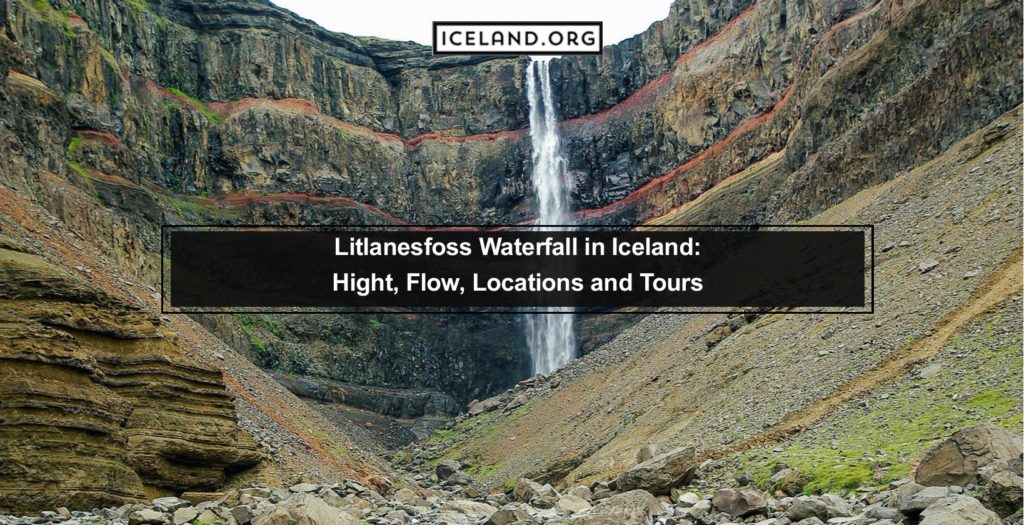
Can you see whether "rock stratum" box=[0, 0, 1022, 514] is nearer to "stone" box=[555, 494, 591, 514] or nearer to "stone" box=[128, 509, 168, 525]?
"stone" box=[128, 509, 168, 525]

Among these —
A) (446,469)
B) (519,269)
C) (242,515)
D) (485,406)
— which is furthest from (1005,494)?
(485,406)

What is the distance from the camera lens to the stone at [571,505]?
753 inches

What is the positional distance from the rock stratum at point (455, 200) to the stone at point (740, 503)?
2.94 metres

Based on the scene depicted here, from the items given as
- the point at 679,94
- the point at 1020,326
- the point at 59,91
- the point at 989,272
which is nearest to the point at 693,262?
the point at 679,94

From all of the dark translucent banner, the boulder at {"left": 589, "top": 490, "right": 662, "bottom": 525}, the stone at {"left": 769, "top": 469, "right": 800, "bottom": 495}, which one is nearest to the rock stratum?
the stone at {"left": 769, "top": 469, "right": 800, "bottom": 495}

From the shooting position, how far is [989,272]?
1067 inches

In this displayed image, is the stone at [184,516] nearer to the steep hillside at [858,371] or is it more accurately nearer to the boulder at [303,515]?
the boulder at [303,515]

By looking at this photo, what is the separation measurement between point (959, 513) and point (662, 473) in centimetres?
1010

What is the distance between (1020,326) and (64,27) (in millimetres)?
60143

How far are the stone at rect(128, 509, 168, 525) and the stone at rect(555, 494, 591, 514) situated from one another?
775cm

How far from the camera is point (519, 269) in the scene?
5716cm

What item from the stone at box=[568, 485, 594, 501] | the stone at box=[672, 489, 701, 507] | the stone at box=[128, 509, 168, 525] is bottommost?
the stone at box=[568, 485, 594, 501]

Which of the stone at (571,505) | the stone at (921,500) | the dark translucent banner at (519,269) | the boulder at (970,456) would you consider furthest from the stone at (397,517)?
the boulder at (970,456)

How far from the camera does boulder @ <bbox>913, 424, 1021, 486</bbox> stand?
13.9 m
